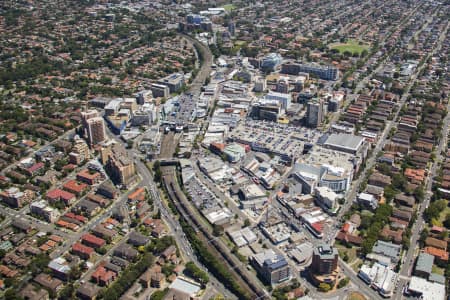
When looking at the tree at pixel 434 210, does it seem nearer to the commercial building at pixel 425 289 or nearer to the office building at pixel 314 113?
the commercial building at pixel 425 289

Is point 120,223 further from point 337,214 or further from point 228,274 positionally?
point 337,214

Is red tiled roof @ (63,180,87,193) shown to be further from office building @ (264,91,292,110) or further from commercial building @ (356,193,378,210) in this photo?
office building @ (264,91,292,110)

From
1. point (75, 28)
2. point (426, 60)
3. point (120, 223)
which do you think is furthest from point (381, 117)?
point (75, 28)

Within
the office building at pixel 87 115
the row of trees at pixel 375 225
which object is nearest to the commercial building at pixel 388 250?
the row of trees at pixel 375 225

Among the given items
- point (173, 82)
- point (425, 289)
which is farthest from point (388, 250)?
point (173, 82)

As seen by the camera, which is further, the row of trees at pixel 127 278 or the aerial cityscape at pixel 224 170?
the aerial cityscape at pixel 224 170

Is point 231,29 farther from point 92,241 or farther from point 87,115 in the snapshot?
point 92,241
